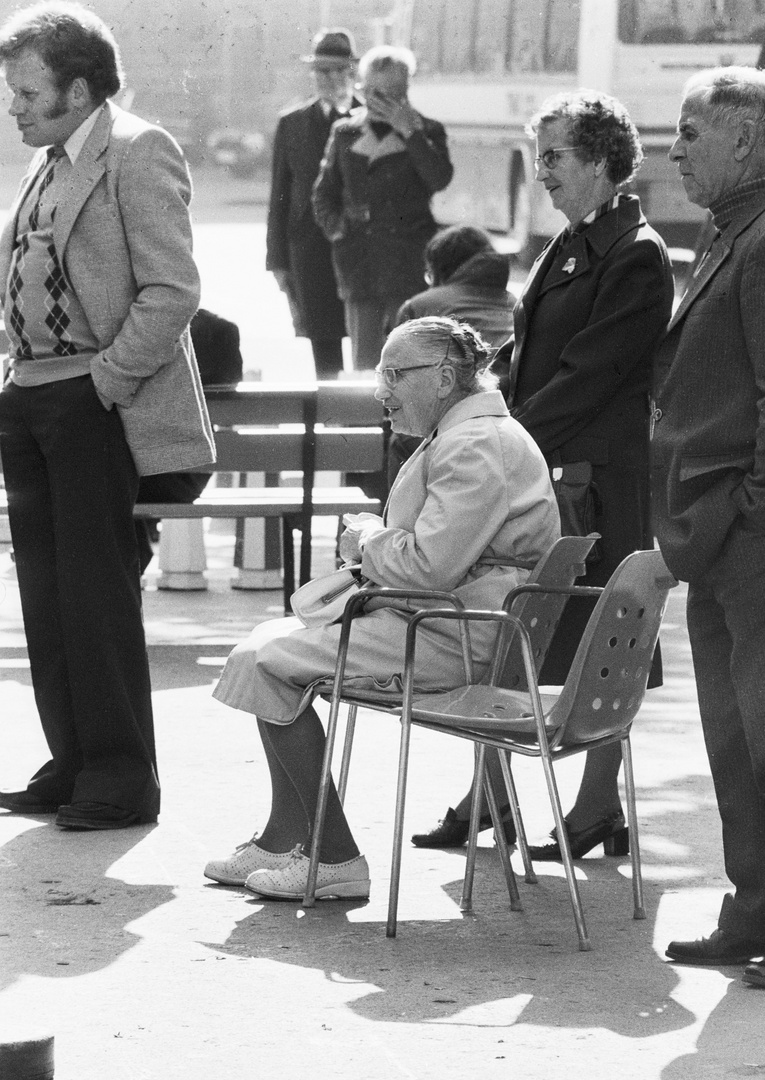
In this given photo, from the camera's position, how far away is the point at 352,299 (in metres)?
11.9

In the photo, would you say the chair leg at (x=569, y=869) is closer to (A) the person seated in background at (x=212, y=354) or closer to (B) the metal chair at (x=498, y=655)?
(B) the metal chair at (x=498, y=655)

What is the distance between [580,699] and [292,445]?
4.50 m

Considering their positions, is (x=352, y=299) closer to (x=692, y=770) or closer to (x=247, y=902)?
(x=692, y=770)

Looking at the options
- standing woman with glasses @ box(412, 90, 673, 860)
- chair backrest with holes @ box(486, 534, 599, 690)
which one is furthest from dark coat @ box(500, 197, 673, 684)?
A: chair backrest with holes @ box(486, 534, 599, 690)

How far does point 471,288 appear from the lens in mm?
7543

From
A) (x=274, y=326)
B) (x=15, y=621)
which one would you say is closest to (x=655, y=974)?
(x=15, y=621)

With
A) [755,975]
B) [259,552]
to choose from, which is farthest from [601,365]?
[259,552]

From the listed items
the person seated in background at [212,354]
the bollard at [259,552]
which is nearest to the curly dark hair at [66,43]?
the person seated in background at [212,354]

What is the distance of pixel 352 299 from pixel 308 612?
7352mm

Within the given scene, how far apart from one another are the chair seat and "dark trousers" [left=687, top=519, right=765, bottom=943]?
0.37 meters

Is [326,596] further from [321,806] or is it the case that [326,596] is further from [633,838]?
[633,838]

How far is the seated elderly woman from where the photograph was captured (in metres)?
4.62

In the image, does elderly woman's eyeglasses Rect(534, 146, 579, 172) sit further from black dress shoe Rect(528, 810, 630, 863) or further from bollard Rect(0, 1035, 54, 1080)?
bollard Rect(0, 1035, 54, 1080)

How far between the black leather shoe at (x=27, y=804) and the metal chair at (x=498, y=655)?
109 cm
